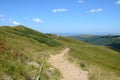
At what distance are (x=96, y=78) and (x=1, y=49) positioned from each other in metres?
9.69

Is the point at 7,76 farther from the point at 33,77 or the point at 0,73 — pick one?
the point at 33,77

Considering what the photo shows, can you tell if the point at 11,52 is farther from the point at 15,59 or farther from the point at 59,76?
the point at 59,76

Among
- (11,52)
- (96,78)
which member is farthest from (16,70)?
(96,78)

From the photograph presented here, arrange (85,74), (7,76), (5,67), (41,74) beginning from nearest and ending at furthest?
(7,76)
(5,67)
(41,74)
(85,74)

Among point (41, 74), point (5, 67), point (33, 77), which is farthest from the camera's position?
point (41, 74)

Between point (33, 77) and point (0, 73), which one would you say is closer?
point (0, 73)

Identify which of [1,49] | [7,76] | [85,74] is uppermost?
[1,49]

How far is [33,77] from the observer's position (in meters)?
18.2

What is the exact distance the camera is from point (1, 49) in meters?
21.3

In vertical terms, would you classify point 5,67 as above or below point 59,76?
above

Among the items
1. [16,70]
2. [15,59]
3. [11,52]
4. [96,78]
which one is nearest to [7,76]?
[16,70]

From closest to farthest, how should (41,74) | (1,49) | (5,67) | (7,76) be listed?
(7,76) → (5,67) → (41,74) → (1,49)

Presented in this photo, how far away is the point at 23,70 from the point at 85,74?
9.06m

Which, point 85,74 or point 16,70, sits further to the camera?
point 85,74
